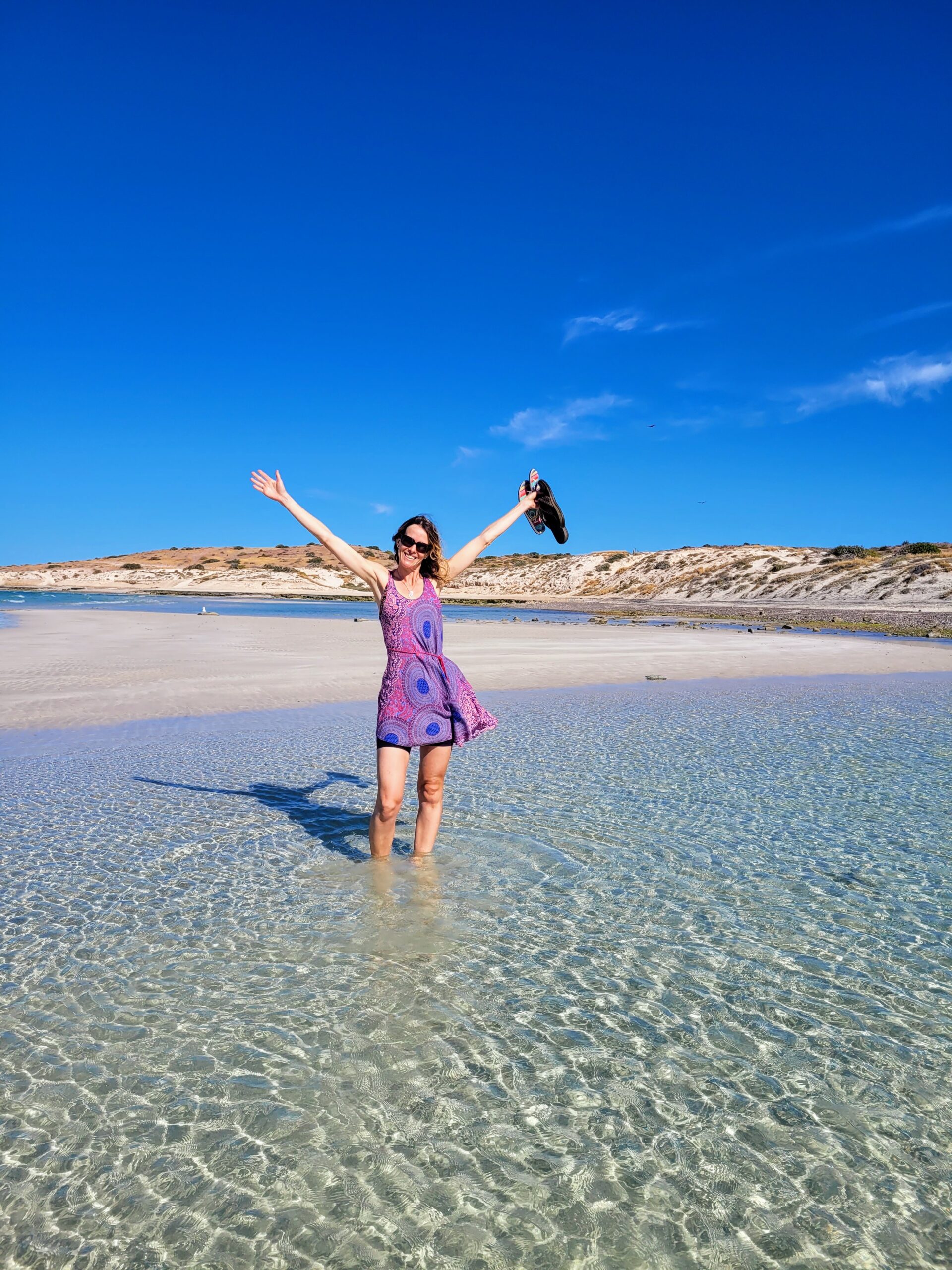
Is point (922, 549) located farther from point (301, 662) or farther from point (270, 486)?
point (270, 486)

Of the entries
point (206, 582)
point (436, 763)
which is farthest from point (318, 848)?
point (206, 582)

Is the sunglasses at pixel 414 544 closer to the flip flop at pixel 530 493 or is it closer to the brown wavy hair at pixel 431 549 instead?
the brown wavy hair at pixel 431 549

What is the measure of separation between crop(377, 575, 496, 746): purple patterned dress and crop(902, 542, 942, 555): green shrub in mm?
62445

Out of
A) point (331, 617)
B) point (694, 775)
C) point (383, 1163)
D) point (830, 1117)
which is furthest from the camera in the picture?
point (331, 617)

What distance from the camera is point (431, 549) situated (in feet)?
17.2

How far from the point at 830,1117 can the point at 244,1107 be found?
7.43 feet

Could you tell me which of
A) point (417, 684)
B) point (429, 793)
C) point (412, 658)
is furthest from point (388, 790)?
point (412, 658)

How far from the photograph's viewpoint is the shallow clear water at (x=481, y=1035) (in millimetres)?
2570

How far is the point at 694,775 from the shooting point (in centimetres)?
847

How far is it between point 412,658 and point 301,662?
15146mm

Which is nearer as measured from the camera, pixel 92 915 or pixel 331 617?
pixel 92 915

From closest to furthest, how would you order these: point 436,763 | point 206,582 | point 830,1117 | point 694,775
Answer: point 830,1117 < point 436,763 < point 694,775 < point 206,582

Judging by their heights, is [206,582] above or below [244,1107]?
above

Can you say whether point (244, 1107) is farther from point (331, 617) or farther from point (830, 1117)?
point (331, 617)
